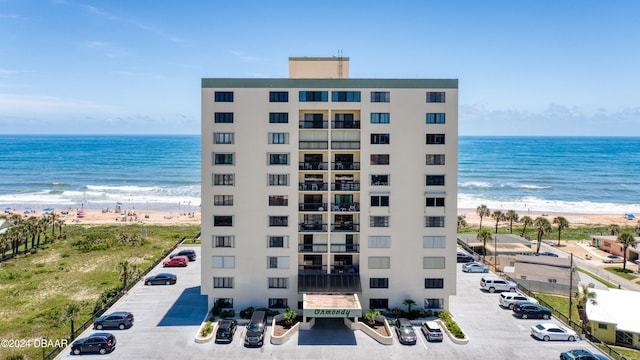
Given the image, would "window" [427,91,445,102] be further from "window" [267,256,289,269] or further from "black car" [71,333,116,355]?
"black car" [71,333,116,355]

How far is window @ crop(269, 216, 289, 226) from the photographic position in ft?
146

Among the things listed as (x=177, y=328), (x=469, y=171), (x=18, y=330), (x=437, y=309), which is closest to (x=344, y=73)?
(x=437, y=309)

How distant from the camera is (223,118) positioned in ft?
144

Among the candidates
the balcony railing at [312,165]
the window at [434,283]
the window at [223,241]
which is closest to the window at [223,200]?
the window at [223,241]

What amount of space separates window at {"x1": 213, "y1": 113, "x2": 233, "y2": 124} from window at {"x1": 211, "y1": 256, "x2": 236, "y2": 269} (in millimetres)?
13390

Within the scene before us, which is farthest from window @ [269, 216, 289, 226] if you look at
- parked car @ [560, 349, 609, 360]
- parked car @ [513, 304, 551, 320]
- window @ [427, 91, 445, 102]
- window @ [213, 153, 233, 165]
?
parked car @ [560, 349, 609, 360]

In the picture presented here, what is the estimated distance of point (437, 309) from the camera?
45062mm

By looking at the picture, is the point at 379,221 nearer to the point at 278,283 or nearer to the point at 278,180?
the point at 278,180

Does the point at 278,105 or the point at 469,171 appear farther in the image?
the point at 469,171

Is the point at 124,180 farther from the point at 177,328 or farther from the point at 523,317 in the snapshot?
the point at 523,317

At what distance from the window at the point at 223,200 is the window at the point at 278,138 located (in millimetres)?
6907

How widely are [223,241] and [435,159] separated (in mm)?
22572

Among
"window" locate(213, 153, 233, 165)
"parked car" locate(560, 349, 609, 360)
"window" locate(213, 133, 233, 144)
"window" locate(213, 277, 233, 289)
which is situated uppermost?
"window" locate(213, 133, 233, 144)

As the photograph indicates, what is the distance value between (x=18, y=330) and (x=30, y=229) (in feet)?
111
